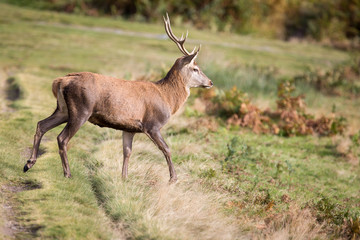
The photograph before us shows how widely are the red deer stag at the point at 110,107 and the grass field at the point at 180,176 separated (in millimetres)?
603

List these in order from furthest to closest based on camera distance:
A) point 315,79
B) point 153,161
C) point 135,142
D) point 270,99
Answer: point 315,79
point 270,99
point 135,142
point 153,161

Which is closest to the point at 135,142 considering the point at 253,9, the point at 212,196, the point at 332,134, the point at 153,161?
the point at 153,161

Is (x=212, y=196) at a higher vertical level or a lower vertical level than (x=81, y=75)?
lower

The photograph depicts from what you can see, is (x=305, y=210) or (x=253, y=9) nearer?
(x=305, y=210)

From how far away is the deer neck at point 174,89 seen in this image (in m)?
8.16

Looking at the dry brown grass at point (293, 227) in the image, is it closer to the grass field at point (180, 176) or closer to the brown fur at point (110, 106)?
the grass field at point (180, 176)

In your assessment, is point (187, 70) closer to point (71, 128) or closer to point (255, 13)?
point (71, 128)

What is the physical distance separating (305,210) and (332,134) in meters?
6.45

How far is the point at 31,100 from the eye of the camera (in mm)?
12320

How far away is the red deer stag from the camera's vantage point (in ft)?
A: 23.0

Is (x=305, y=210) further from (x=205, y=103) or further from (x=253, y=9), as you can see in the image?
(x=253, y=9)

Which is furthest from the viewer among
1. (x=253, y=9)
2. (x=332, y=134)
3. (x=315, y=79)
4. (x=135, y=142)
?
(x=253, y=9)

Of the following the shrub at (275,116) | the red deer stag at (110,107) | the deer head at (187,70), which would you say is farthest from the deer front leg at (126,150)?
the shrub at (275,116)

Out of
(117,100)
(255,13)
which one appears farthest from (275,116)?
(255,13)
